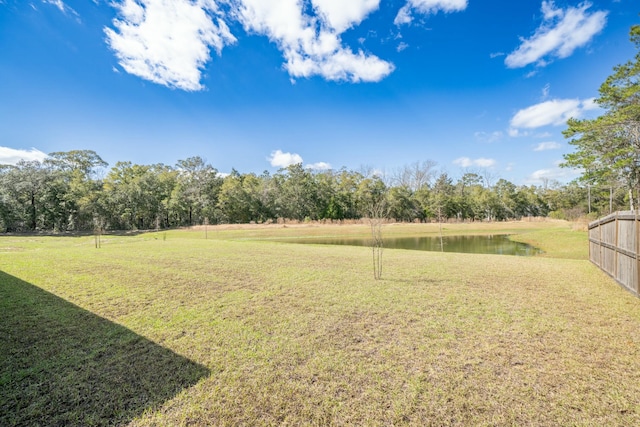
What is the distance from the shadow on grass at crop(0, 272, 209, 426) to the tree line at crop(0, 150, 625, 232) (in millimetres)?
30336

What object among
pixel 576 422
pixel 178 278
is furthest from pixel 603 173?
pixel 178 278

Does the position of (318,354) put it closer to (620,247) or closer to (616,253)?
(620,247)

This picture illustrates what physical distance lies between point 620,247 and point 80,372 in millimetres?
9162

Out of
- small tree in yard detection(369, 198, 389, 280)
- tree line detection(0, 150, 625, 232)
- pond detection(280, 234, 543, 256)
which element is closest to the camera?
small tree in yard detection(369, 198, 389, 280)

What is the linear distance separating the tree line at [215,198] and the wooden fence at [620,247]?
25.5 meters

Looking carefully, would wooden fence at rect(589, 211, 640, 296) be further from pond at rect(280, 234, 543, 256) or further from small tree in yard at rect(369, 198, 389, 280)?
pond at rect(280, 234, 543, 256)

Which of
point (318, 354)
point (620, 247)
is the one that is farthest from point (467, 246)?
point (318, 354)

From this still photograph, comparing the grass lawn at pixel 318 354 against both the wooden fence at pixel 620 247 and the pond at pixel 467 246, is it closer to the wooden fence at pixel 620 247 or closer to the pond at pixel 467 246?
the wooden fence at pixel 620 247

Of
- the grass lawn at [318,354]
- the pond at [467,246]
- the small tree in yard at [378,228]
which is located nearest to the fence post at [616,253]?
the grass lawn at [318,354]

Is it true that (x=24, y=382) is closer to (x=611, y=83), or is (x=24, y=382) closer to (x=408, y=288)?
(x=408, y=288)

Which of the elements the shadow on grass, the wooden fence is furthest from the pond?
the shadow on grass

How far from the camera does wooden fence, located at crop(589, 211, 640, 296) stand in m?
5.10

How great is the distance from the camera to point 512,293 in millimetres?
5344

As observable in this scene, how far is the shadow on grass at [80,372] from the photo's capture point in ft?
7.07
